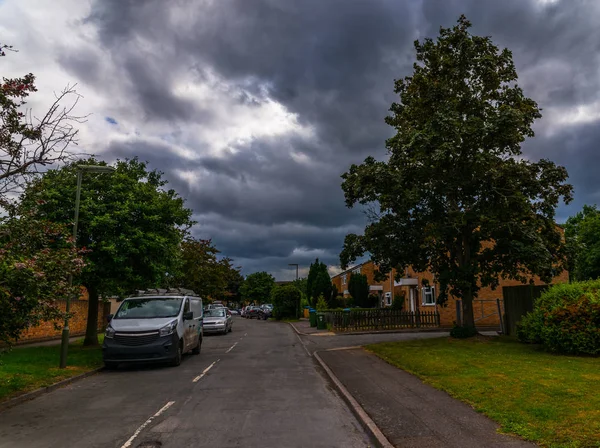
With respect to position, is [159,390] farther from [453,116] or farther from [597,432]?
[453,116]

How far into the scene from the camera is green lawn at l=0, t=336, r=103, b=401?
9.54 m

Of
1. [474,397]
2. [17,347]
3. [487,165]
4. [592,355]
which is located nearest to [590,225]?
[487,165]

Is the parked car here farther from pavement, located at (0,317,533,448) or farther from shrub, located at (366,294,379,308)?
pavement, located at (0,317,533,448)

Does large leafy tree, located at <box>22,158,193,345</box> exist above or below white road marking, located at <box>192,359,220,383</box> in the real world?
above

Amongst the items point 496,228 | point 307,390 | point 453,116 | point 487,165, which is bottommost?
point 307,390

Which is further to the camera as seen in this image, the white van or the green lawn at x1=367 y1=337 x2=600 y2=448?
the white van

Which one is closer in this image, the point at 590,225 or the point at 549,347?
the point at 549,347

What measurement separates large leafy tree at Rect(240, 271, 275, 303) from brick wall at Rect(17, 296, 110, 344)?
67.0 meters

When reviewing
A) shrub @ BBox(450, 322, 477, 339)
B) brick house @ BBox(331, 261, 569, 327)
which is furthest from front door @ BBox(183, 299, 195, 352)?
brick house @ BBox(331, 261, 569, 327)

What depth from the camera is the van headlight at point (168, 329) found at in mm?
12650

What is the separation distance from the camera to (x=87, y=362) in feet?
44.4

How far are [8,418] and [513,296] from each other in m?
18.0

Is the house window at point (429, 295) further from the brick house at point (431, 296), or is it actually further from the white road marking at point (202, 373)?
the white road marking at point (202, 373)

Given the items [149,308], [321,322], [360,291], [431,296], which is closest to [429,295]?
[431,296]
